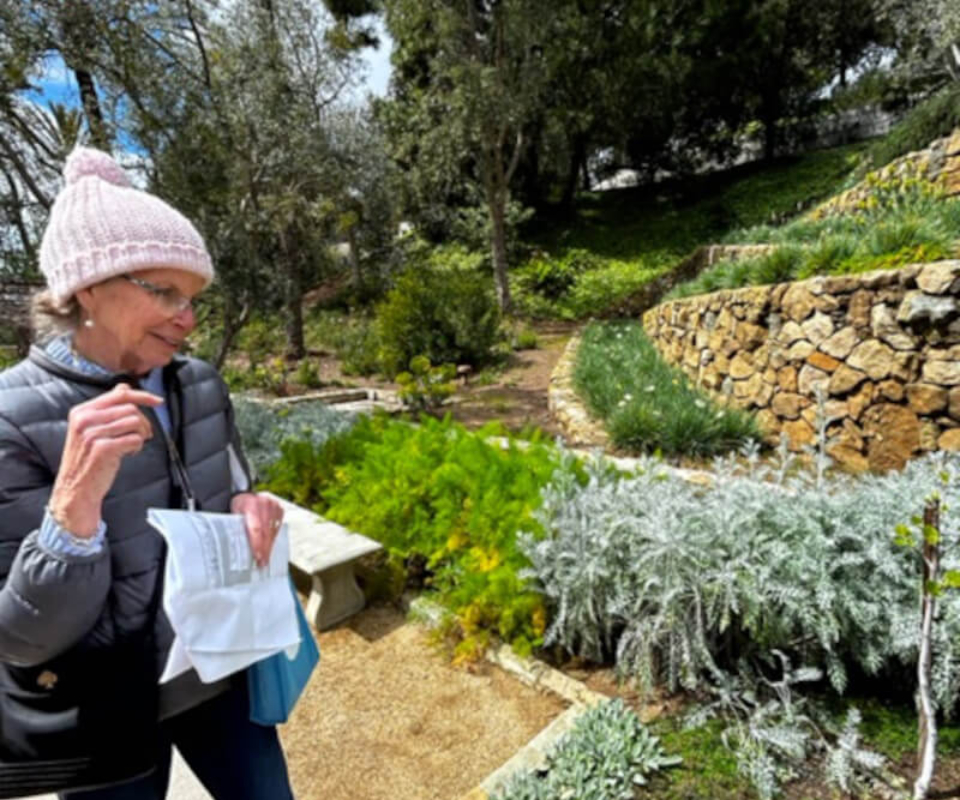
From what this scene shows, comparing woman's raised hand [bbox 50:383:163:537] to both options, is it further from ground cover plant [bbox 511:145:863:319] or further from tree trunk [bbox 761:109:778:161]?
tree trunk [bbox 761:109:778:161]

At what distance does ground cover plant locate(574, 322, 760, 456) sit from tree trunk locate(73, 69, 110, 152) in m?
4.50

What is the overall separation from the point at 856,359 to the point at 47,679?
460 centimetres

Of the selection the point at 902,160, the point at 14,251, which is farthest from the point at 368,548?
the point at 902,160

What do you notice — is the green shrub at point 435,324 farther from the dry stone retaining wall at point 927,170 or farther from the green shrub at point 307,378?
the dry stone retaining wall at point 927,170

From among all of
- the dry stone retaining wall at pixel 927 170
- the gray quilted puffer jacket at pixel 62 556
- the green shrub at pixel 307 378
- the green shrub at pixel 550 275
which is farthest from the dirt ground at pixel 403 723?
the green shrub at pixel 550 275

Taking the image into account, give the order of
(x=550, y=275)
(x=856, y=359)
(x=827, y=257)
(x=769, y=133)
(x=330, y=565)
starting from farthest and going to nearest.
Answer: (x=769, y=133), (x=550, y=275), (x=827, y=257), (x=856, y=359), (x=330, y=565)

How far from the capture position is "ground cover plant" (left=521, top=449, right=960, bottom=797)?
1.68 meters

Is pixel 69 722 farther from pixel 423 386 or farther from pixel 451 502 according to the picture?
pixel 423 386

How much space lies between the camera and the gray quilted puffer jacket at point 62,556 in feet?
2.61

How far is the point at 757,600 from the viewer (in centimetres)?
176

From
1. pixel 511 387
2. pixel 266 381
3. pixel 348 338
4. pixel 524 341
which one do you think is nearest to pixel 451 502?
pixel 511 387

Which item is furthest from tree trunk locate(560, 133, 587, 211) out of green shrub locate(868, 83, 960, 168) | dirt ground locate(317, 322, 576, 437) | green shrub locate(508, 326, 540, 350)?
green shrub locate(508, 326, 540, 350)

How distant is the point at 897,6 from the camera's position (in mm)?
11664

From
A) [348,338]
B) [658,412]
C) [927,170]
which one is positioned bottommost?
[658,412]
